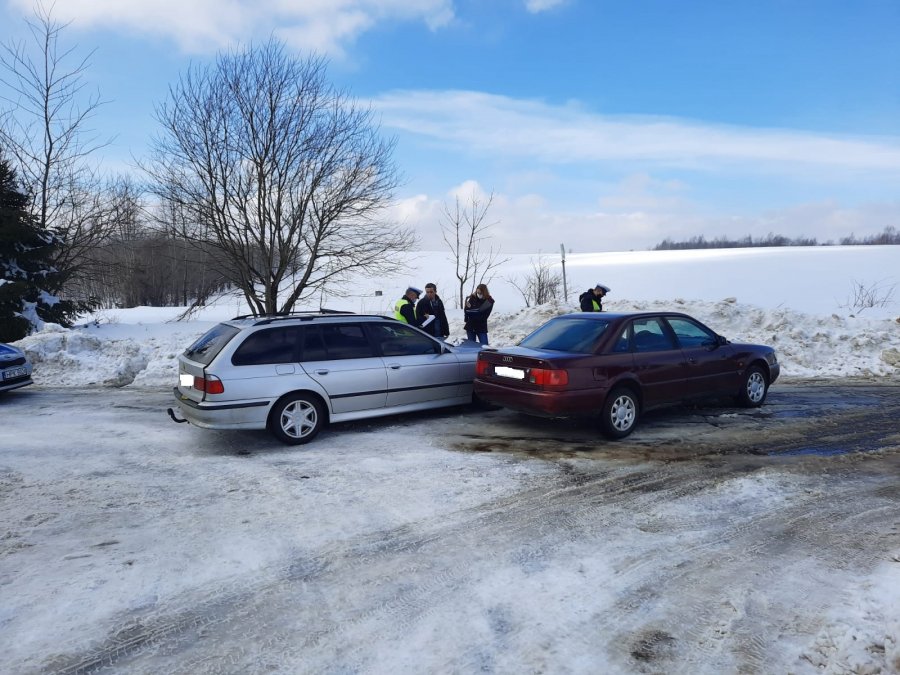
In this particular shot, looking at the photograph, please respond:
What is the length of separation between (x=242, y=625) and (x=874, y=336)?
45.1ft

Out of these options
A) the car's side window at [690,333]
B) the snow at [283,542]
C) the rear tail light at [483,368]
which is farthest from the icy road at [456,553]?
the car's side window at [690,333]

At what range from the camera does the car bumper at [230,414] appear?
20.9ft

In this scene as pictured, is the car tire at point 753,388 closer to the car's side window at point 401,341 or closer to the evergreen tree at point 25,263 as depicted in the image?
the car's side window at point 401,341

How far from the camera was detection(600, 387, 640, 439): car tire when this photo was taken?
6.66 meters

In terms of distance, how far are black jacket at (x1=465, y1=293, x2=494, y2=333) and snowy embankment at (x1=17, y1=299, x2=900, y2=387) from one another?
2.55m

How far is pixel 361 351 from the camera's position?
24.0ft

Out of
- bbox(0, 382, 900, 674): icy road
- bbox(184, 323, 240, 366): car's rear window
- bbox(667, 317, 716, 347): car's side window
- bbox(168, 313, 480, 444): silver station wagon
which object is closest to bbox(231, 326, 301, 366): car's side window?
bbox(168, 313, 480, 444): silver station wagon

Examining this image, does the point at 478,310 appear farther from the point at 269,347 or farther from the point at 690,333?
the point at 269,347

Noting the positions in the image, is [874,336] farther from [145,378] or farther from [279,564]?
[145,378]

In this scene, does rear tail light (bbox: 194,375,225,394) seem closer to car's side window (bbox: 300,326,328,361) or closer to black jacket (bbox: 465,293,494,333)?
car's side window (bbox: 300,326,328,361)

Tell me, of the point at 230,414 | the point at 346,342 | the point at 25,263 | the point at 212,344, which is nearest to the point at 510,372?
the point at 346,342

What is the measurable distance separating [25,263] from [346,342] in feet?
55.1

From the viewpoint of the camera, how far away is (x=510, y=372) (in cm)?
693

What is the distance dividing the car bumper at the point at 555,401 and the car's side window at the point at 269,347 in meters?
2.57
